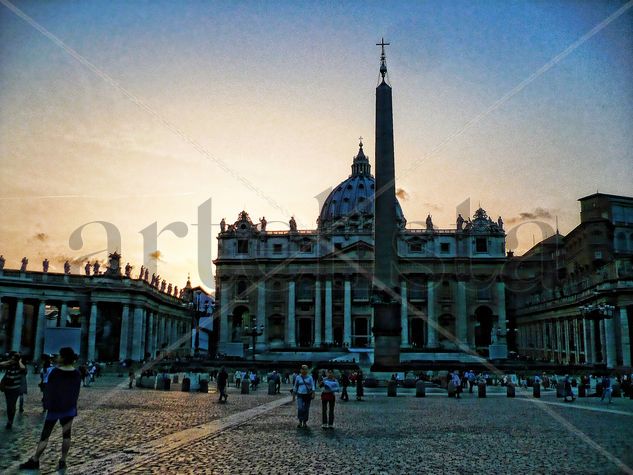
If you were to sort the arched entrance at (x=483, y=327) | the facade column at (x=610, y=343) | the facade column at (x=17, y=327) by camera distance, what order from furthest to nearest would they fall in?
the arched entrance at (x=483, y=327) → the facade column at (x=17, y=327) → the facade column at (x=610, y=343)

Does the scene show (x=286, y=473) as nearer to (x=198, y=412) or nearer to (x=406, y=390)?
(x=198, y=412)

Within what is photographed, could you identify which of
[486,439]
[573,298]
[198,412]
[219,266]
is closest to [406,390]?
[198,412]

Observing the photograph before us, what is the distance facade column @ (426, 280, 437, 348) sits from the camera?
3179 inches

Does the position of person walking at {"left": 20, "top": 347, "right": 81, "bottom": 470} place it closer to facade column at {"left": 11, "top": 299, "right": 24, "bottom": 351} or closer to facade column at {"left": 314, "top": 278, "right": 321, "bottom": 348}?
facade column at {"left": 11, "top": 299, "right": 24, "bottom": 351}

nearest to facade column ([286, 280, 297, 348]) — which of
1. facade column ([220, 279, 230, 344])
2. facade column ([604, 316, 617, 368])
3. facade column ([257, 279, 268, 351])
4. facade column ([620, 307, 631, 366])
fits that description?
facade column ([257, 279, 268, 351])

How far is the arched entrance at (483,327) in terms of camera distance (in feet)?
274

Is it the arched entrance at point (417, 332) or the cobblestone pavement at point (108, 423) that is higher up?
the arched entrance at point (417, 332)

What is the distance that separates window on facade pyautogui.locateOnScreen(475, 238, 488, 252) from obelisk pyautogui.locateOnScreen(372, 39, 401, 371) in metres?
56.1

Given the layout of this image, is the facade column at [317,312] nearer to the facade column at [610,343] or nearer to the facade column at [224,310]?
the facade column at [224,310]

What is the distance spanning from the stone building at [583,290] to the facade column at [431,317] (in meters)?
12.2

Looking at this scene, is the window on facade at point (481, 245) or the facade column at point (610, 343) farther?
the window on facade at point (481, 245)

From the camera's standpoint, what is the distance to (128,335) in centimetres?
6588

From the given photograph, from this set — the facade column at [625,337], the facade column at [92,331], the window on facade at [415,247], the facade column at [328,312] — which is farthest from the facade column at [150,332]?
the facade column at [625,337]

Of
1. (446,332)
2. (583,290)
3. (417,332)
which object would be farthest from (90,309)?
(583,290)
